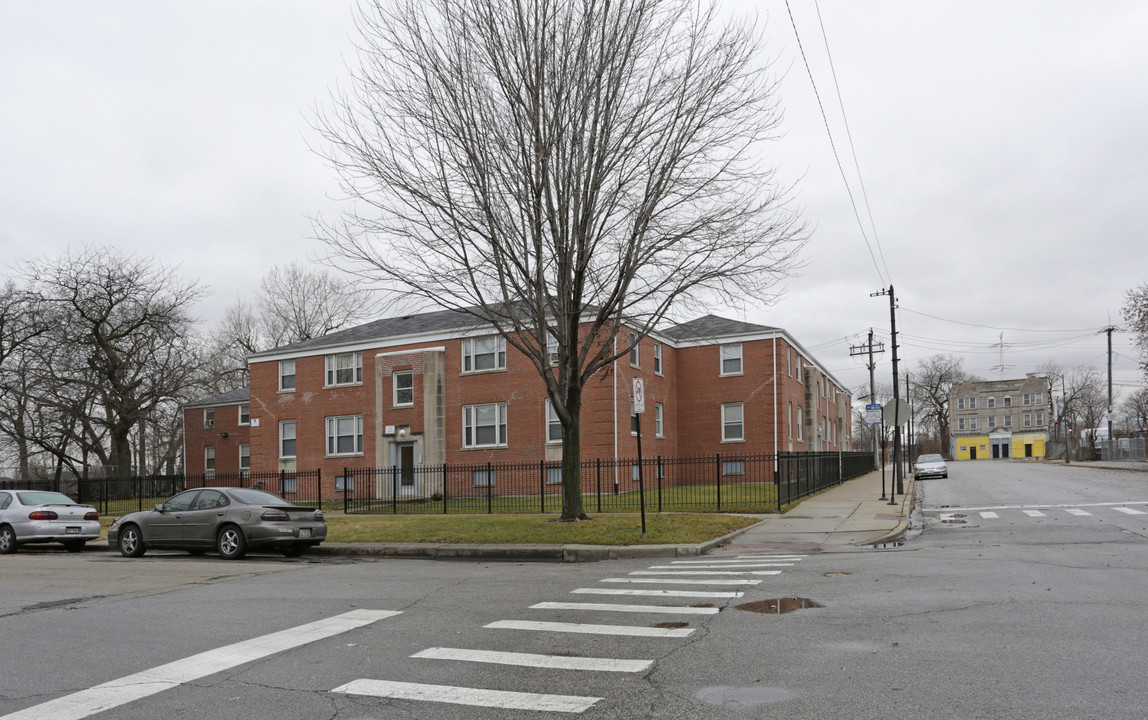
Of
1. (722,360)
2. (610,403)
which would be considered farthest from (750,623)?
(722,360)

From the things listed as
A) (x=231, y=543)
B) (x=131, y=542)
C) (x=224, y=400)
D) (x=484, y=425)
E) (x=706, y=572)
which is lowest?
(x=131, y=542)

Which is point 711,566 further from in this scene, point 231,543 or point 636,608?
point 231,543

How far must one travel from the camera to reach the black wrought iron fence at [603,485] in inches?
933

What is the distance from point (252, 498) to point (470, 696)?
12.5 metres

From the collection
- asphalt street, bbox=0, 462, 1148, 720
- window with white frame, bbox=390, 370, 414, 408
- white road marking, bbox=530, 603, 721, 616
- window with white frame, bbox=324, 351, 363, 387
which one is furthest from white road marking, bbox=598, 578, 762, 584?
window with white frame, bbox=324, 351, 363, 387

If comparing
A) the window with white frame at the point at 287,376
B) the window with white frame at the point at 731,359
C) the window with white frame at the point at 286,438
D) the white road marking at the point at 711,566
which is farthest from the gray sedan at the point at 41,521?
the window with white frame at the point at 731,359

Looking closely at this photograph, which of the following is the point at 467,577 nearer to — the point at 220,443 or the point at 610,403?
the point at 610,403

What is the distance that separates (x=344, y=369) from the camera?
37.9 m

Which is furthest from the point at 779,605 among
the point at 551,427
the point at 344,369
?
the point at 344,369

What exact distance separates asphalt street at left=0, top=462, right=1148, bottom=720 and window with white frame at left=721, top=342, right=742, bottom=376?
78.4 feet

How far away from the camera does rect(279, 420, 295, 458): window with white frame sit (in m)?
39.3

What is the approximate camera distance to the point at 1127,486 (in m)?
29.3

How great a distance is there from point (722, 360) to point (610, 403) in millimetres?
7779

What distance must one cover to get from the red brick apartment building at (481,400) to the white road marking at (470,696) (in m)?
25.5
